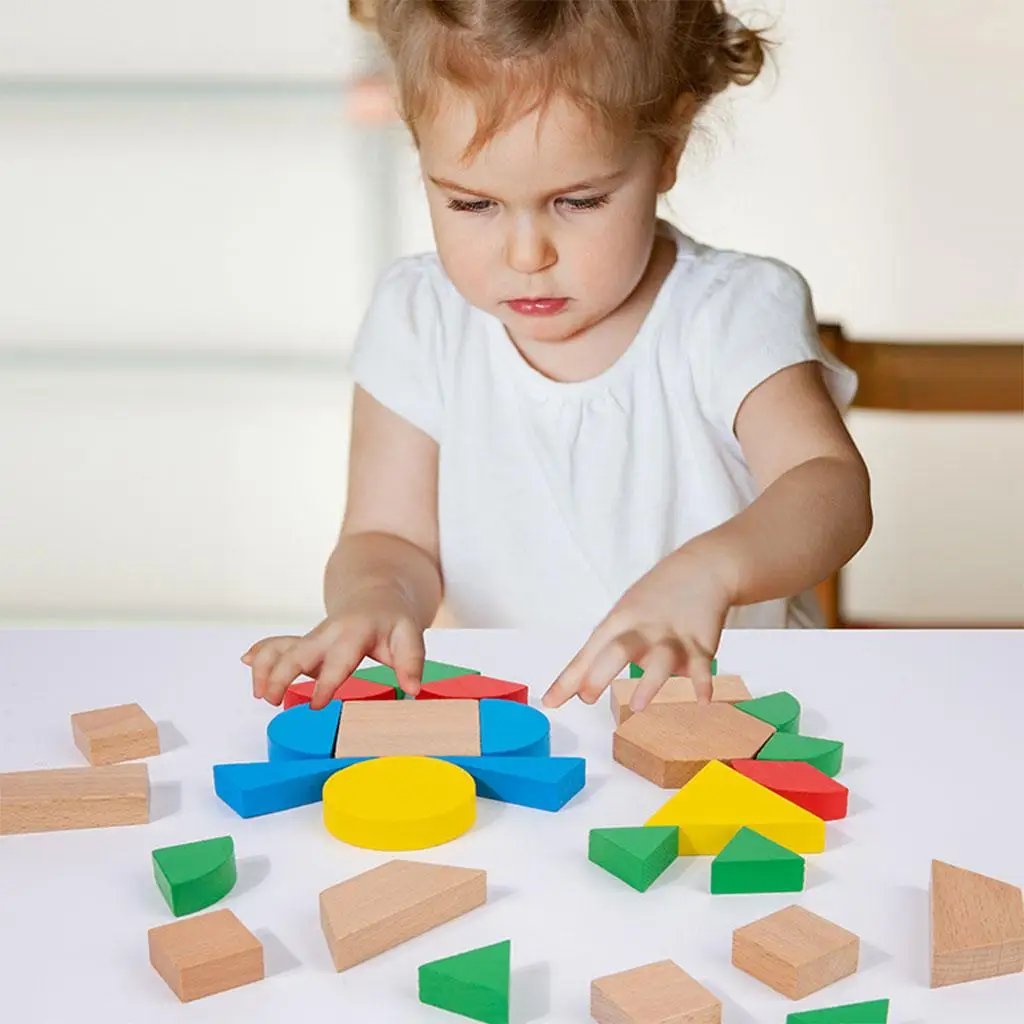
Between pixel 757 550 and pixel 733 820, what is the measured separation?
31 centimetres

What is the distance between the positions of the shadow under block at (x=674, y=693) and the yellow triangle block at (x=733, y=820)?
0.33 ft

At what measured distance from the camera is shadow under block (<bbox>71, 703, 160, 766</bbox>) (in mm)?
707

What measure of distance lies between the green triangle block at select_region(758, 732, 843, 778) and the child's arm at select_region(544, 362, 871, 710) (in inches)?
1.9

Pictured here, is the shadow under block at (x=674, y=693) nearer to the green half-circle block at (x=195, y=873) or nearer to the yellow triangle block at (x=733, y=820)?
the yellow triangle block at (x=733, y=820)

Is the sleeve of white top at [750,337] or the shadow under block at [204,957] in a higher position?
the sleeve of white top at [750,337]

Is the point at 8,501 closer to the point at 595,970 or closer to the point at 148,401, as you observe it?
the point at 148,401

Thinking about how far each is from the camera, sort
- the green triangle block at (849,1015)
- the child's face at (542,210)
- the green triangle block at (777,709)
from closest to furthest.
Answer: the green triangle block at (849,1015)
the green triangle block at (777,709)
the child's face at (542,210)

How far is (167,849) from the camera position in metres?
0.59

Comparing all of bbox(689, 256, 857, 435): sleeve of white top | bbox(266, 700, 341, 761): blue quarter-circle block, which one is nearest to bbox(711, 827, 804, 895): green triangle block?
bbox(266, 700, 341, 761): blue quarter-circle block

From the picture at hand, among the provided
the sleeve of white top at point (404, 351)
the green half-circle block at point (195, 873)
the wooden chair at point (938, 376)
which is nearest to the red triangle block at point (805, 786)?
the green half-circle block at point (195, 873)

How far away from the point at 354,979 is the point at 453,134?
0.59m

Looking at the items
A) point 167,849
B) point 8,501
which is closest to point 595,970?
point 167,849

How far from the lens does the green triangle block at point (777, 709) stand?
2.38 feet

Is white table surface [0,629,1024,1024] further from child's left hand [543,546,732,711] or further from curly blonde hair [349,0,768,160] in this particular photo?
curly blonde hair [349,0,768,160]
